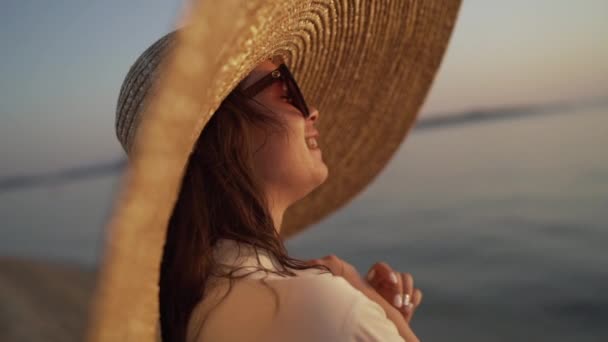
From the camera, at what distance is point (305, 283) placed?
2.50 ft

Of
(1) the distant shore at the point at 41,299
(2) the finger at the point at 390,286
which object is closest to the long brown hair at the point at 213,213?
(2) the finger at the point at 390,286

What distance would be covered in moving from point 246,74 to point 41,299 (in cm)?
272

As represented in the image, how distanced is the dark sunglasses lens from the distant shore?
1.86m

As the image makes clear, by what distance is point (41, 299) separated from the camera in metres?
3.23

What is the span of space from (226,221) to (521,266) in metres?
2.92

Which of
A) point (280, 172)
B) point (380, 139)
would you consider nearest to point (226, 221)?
point (280, 172)

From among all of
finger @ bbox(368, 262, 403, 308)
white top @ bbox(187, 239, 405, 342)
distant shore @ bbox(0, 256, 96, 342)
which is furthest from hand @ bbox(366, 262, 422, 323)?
distant shore @ bbox(0, 256, 96, 342)

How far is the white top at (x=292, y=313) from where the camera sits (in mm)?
737

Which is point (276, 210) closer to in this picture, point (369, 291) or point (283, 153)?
point (283, 153)

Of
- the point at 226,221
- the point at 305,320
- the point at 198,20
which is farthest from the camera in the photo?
the point at 226,221

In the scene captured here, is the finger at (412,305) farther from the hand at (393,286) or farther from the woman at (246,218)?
the woman at (246,218)

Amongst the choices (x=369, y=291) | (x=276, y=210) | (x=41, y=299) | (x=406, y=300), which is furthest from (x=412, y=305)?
(x=41, y=299)

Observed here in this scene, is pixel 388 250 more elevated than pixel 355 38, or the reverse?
pixel 355 38

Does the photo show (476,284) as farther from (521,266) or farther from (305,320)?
(305,320)
